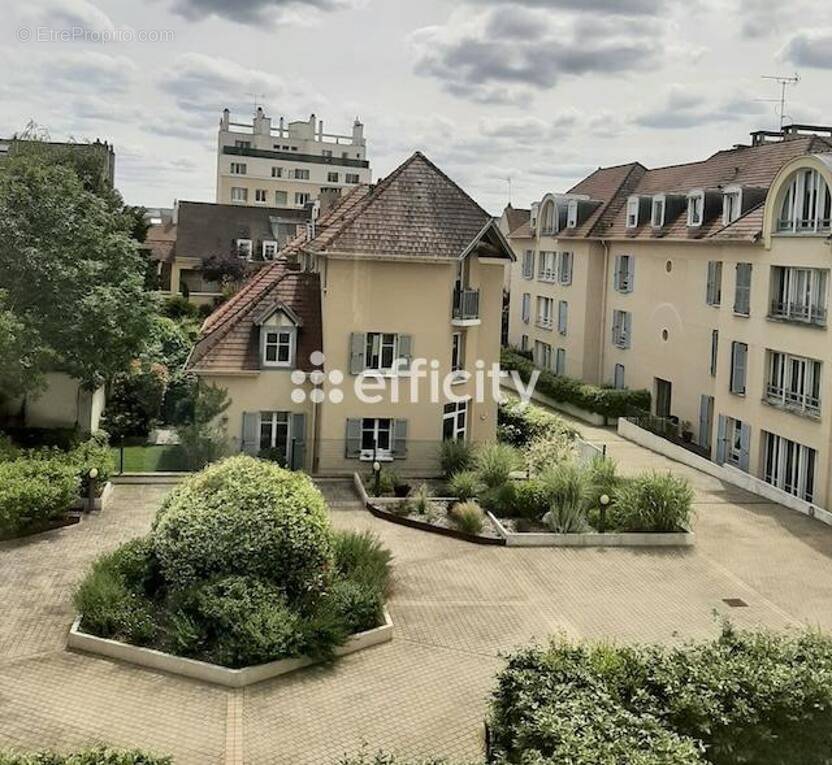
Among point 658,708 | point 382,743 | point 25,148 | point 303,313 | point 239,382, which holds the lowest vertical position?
point 382,743

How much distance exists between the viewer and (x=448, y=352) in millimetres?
29531

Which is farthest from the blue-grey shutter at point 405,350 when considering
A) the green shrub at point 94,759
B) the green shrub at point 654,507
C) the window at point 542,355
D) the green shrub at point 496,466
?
the window at point 542,355

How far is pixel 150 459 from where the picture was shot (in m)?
30.7

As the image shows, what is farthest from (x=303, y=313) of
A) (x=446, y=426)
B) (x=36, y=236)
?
(x=36, y=236)

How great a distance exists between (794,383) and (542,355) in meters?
22.6

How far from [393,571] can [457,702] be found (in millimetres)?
6290

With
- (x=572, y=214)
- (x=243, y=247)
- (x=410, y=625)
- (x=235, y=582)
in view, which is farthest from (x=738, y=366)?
(x=243, y=247)

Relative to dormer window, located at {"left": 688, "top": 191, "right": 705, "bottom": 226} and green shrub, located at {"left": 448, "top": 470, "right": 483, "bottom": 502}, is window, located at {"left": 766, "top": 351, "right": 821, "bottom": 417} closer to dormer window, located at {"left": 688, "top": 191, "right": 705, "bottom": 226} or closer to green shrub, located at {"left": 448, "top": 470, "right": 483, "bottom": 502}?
dormer window, located at {"left": 688, "top": 191, "right": 705, "bottom": 226}

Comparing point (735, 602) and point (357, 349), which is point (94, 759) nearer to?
point (735, 602)

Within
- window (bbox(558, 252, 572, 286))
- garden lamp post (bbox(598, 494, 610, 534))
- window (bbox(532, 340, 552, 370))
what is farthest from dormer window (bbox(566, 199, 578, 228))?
garden lamp post (bbox(598, 494, 610, 534))

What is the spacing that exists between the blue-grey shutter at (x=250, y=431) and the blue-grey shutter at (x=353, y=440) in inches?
109

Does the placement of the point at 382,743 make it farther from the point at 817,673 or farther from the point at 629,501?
the point at 629,501

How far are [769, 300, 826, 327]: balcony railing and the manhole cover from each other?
1103 centimetres

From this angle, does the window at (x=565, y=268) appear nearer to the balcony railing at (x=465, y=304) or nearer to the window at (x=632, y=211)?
the window at (x=632, y=211)
